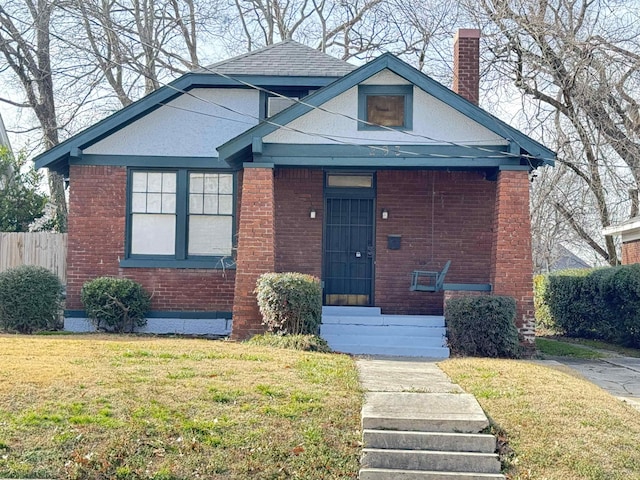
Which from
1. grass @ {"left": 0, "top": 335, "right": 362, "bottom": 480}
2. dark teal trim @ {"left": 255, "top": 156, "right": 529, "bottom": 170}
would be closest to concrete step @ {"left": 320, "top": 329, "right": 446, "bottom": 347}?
dark teal trim @ {"left": 255, "top": 156, "right": 529, "bottom": 170}

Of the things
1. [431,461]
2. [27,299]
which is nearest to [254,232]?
[27,299]

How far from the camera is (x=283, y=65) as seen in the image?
16.1m

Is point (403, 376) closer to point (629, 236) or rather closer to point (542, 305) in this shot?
point (542, 305)

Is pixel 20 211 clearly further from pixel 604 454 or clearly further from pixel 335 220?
pixel 604 454

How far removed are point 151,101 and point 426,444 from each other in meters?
9.74

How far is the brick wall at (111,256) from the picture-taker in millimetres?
15289

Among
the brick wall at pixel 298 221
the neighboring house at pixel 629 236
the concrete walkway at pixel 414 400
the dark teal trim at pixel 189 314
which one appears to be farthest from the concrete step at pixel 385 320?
the neighboring house at pixel 629 236

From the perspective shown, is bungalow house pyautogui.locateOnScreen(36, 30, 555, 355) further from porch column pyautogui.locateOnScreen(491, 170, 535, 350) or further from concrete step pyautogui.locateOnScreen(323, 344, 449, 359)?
concrete step pyautogui.locateOnScreen(323, 344, 449, 359)

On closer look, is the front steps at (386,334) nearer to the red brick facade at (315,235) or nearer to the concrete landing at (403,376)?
the concrete landing at (403,376)

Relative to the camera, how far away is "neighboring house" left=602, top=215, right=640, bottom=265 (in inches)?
861

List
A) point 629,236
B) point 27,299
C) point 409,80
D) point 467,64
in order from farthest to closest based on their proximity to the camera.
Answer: point 629,236, point 467,64, point 27,299, point 409,80

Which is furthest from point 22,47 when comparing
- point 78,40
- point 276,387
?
point 276,387

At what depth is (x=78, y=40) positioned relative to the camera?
26750 mm

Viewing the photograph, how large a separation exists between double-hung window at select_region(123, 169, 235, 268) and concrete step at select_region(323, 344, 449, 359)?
3437 mm
